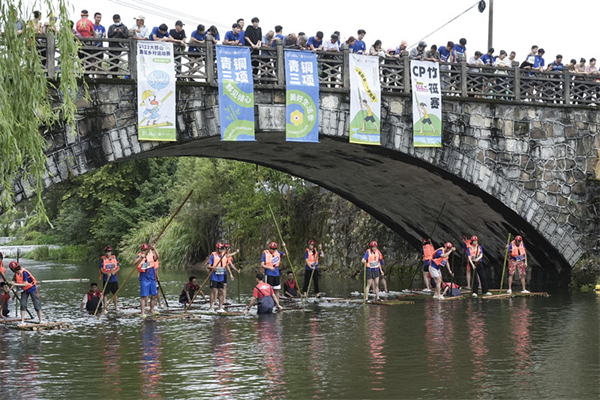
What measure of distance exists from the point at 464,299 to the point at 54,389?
14.7 m

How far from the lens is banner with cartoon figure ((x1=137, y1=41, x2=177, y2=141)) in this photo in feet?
64.6

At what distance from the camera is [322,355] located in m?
13.3

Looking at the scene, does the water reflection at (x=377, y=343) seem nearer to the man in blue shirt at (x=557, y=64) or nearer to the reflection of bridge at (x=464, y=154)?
the reflection of bridge at (x=464, y=154)

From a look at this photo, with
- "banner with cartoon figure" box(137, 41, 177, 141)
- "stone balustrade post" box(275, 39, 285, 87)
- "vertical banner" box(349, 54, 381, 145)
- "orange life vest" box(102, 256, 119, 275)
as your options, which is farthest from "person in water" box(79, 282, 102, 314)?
"vertical banner" box(349, 54, 381, 145)

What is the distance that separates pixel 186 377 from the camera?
1161 centimetres

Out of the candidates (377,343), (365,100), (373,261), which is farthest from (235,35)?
(377,343)

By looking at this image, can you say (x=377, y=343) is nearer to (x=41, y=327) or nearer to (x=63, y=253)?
(x=41, y=327)

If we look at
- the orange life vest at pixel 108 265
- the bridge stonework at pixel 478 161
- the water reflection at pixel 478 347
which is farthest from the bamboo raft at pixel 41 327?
the water reflection at pixel 478 347

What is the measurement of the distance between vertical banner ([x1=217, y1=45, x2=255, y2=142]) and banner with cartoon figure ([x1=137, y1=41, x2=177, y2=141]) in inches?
50.7

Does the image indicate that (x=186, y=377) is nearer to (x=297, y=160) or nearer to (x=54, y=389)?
(x=54, y=389)

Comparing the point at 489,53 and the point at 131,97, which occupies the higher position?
the point at 489,53

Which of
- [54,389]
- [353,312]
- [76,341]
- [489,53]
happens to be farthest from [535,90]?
[54,389]

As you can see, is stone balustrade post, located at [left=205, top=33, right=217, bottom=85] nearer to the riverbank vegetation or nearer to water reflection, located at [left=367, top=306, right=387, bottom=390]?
water reflection, located at [left=367, top=306, right=387, bottom=390]

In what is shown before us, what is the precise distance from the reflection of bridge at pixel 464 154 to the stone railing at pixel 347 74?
0.07m
